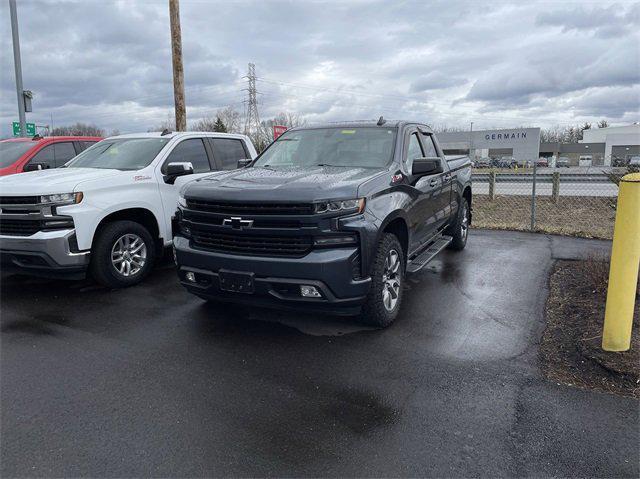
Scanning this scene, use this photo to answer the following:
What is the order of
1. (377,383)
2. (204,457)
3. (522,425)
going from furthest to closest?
(377,383) → (522,425) → (204,457)

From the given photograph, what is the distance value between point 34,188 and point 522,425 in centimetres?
524

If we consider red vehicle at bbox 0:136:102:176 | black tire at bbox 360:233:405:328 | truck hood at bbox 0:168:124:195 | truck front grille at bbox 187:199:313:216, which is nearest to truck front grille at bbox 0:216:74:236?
truck hood at bbox 0:168:124:195

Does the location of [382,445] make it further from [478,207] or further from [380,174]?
[478,207]

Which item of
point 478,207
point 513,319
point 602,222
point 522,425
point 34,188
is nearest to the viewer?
point 522,425

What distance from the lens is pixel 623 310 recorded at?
369 centimetres

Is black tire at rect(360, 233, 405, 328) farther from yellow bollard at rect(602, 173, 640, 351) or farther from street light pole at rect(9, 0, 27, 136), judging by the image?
street light pole at rect(9, 0, 27, 136)

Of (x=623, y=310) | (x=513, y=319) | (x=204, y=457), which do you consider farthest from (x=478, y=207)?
(x=204, y=457)

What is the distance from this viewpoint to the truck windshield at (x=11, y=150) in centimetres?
874

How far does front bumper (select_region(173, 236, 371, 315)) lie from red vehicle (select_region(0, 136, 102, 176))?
6.02 m

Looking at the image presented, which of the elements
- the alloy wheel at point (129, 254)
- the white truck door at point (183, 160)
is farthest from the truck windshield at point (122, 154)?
the alloy wheel at point (129, 254)

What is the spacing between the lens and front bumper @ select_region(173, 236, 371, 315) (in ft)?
12.5

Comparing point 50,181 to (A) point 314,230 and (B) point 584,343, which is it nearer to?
(A) point 314,230

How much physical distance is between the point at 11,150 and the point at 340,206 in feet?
27.0

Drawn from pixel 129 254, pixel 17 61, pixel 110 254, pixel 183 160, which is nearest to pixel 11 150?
pixel 183 160
